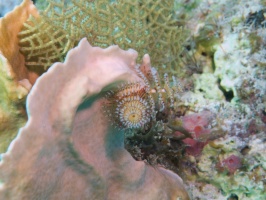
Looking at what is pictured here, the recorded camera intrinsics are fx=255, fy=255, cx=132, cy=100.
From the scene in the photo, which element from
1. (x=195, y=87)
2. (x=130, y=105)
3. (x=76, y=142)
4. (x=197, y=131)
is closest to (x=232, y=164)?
(x=197, y=131)

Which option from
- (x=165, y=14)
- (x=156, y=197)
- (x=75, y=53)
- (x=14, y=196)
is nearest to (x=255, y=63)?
(x=165, y=14)

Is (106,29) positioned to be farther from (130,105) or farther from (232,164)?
(232,164)

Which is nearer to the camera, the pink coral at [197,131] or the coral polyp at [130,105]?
the coral polyp at [130,105]

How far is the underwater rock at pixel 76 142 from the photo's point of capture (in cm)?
123

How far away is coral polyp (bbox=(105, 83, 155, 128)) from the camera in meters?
1.48

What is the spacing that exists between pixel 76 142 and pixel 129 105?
37 centimetres

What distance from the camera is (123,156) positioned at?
1702mm

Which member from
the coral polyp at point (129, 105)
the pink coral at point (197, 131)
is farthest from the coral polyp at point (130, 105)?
the pink coral at point (197, 131)

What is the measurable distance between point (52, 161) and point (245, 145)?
5.31 feet

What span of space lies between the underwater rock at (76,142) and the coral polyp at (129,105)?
55 millimetres

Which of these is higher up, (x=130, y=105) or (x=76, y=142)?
(x=130, y=105)

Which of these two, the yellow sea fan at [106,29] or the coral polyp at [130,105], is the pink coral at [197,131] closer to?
the yellow sea fan at [106,29]

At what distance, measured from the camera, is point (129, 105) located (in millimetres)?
1473

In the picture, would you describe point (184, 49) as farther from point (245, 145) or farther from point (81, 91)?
point (81, 91)
